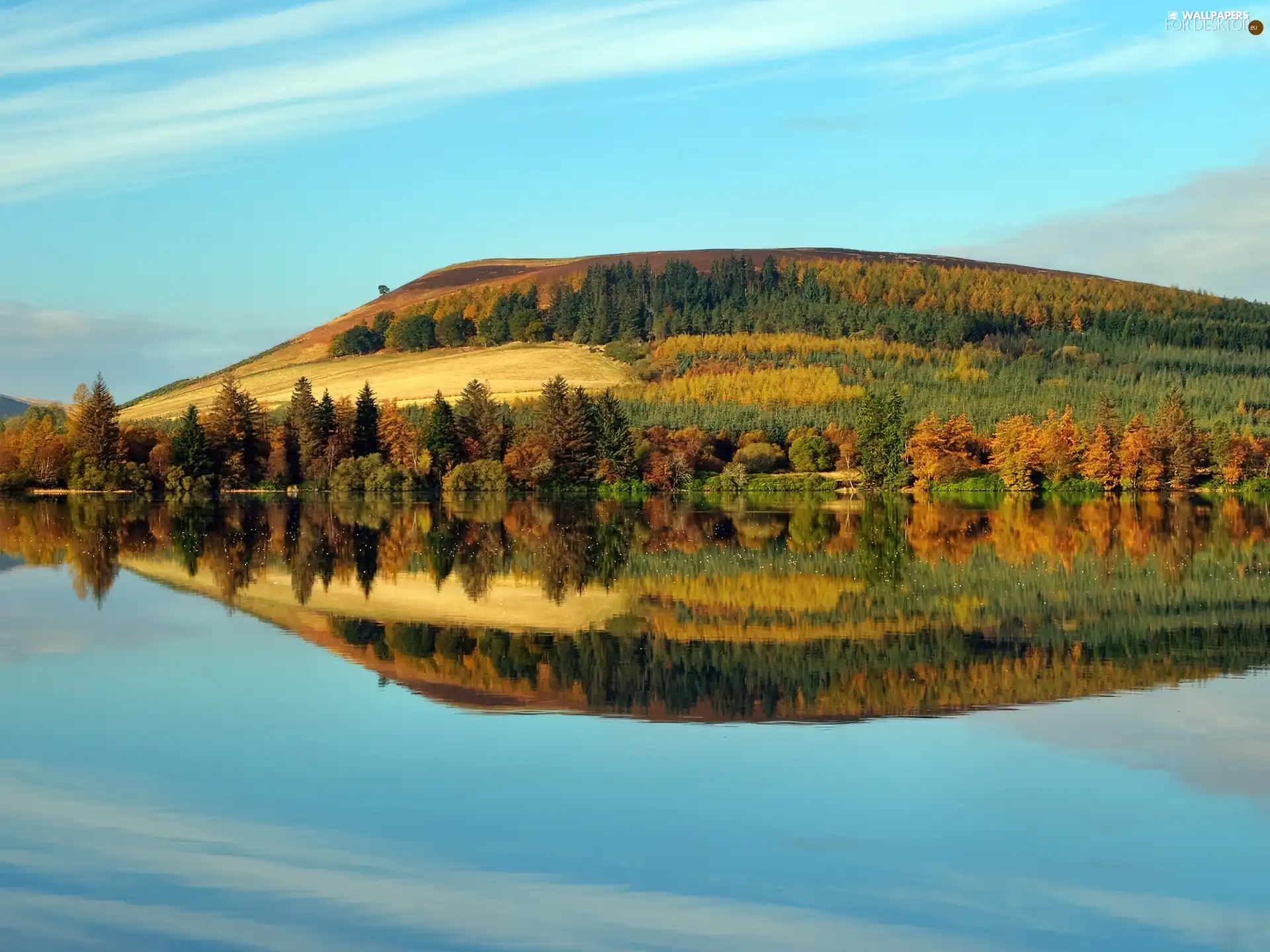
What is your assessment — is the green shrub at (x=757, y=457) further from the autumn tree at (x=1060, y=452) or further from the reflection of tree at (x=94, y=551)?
the reflection of tree at (x=94, y=551)

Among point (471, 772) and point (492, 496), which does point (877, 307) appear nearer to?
point (492, 496)

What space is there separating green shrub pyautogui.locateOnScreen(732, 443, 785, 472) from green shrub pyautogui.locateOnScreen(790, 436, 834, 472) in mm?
1574

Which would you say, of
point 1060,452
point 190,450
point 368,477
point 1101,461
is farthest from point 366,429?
point 1101,461

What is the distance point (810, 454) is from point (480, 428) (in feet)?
79.6

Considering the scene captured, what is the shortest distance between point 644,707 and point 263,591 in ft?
55.2

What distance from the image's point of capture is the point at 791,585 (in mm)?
31906

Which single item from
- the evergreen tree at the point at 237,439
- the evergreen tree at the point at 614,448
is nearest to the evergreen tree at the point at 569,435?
the evergreen tree at the point at 614,448

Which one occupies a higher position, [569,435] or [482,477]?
[569,435]

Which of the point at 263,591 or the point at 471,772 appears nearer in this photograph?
the point at 471,772

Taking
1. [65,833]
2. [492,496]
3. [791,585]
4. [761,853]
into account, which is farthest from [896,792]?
[492,496]

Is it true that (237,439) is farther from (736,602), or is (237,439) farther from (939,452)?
(736,602)

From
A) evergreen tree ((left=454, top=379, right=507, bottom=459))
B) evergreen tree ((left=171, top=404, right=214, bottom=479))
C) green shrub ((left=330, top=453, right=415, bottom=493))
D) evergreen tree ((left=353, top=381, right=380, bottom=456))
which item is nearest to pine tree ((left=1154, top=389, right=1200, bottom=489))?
evergreen tree ((left=454, top=379, right=507, bottom=459))

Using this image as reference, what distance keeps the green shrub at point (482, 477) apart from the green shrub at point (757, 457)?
17108 millimetres

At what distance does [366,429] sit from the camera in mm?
103312
